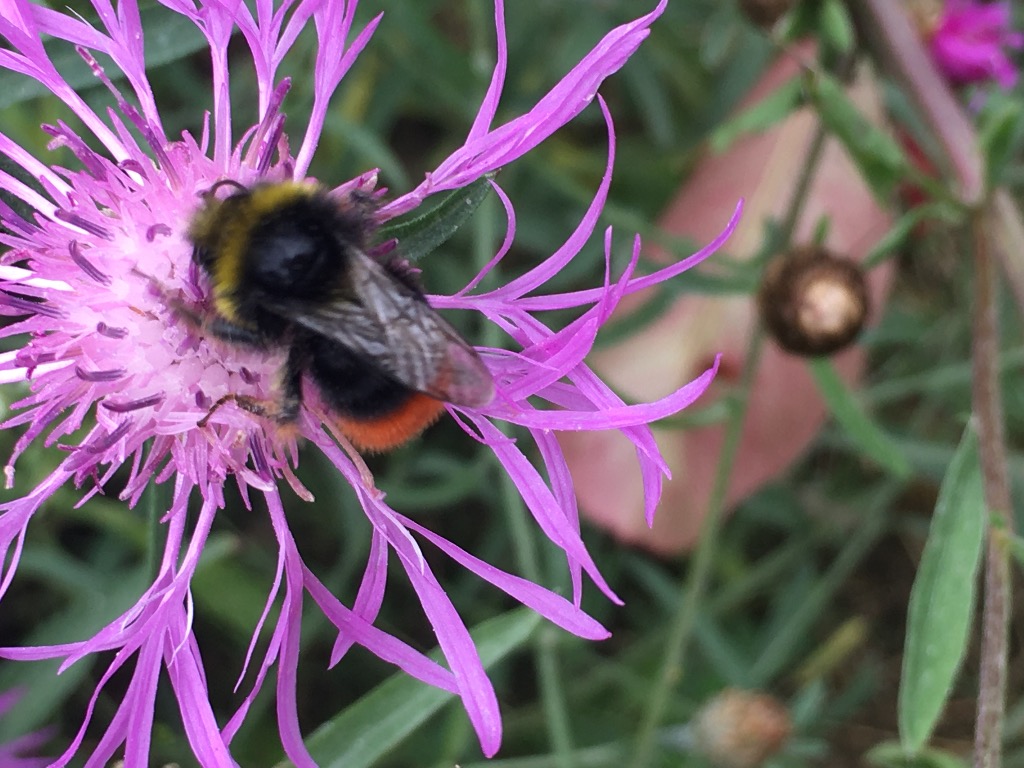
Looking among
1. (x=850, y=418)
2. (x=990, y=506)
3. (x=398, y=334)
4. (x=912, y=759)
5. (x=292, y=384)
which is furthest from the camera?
(x=850, y=418)

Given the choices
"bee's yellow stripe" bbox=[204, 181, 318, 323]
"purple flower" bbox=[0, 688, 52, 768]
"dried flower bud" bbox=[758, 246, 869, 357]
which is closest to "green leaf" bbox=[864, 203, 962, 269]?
"dried flower bud" bbox=[758, 246, 869, 357]

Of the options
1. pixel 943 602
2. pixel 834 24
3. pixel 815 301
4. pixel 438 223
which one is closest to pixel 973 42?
pixel 834 24

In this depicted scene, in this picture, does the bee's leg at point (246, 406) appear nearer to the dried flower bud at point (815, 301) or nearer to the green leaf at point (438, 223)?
the green leaf at point (438, 223)

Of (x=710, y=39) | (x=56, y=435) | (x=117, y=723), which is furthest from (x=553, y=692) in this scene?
(x=710, y=39)

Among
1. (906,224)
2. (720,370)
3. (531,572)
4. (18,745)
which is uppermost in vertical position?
(906,224)

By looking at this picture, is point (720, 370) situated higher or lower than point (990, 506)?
higher

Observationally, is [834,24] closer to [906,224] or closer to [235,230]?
[906,224]
